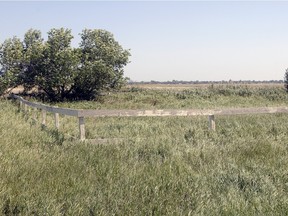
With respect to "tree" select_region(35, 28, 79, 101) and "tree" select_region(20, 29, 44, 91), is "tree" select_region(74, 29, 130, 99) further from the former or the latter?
"tree" select_region(20, 29, 44, 91)

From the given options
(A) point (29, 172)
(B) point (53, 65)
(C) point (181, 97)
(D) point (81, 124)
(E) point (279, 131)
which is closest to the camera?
(A) point (29, 172)

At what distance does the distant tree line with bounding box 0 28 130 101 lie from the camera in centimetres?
3198

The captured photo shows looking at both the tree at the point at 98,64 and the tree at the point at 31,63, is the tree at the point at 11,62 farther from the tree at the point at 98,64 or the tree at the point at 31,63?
the tree at the point at 98,64

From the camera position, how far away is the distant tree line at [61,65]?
32.0 metres

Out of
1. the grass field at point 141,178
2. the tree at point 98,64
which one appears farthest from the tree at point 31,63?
the grass field at point 141,178

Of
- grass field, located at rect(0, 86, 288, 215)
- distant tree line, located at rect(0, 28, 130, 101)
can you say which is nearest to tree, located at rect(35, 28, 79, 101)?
distant tree line, located at rect(0, 28, 130, 101)

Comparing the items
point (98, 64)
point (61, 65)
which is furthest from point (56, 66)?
point (98, 64)

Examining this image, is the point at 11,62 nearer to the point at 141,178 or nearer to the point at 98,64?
the point at 98,64

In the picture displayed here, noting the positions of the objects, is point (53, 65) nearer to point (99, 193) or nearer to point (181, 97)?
point (181, 97)

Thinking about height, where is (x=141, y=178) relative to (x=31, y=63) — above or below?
below

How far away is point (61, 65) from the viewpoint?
32.5 meters

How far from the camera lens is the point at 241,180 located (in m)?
5.65

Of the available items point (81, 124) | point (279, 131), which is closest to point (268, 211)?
point (81, 124)

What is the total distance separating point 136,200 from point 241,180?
2.10 m
